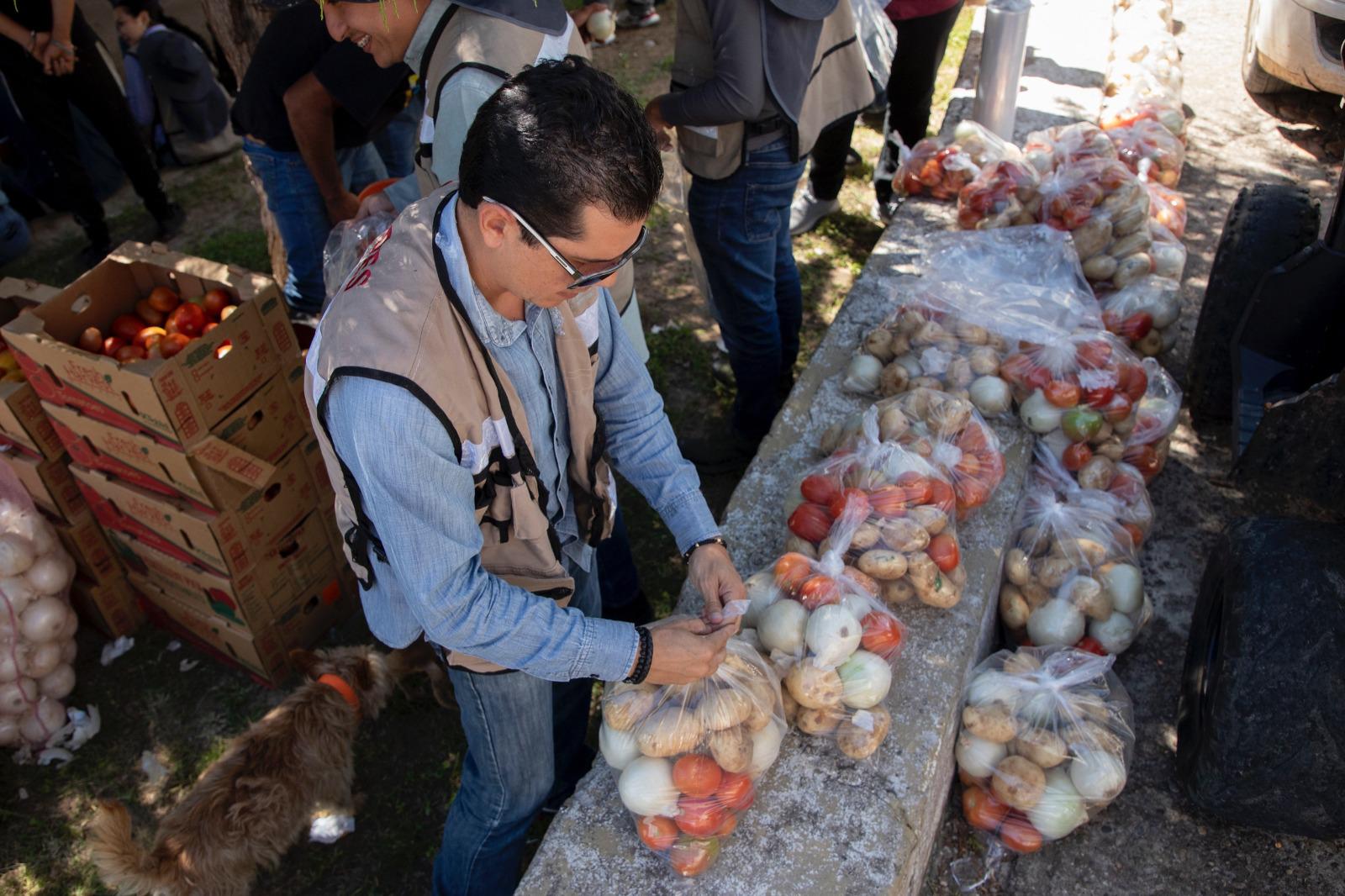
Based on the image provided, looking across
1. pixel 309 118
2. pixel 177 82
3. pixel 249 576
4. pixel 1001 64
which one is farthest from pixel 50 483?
pixel 1001 64

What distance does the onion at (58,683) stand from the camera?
3.29m

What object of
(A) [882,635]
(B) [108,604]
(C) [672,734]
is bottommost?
(B) [108,604]

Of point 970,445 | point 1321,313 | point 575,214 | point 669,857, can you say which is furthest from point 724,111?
point 669,857

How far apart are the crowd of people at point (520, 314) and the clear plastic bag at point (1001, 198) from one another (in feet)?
2.82

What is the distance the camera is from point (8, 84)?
17.4 ft

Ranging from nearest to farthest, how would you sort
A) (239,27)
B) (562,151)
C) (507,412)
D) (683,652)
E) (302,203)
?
(562,151)
(507,412)
(683,652)
(302,203)
(239,27)

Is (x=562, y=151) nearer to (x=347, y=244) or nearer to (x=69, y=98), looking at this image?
(x=347, y=244)

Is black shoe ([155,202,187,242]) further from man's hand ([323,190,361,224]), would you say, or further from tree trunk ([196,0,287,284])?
man's hand ([323,190,361,224])

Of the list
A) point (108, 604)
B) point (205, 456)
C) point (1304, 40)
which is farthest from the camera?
point (1304, 40)

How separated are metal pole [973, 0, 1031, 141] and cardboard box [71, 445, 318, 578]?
362 centimetres

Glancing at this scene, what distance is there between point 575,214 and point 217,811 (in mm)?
2116

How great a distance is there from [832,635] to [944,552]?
527mm

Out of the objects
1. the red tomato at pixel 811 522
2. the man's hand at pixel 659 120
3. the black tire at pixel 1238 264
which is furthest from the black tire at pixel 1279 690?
the man's hand at pixel 659 120

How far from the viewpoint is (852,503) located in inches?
99.5
